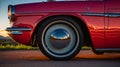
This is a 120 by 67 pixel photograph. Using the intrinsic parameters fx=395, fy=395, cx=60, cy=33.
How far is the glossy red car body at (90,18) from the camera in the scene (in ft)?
23.0

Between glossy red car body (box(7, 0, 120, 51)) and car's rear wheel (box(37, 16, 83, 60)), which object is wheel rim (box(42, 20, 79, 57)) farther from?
glossy red car body (box(7, 0, 120, 51))

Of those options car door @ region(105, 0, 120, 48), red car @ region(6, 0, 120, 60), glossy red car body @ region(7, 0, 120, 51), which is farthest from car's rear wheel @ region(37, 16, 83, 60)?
car door @ region(105, 0, 120, 48)

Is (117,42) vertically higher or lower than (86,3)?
lower

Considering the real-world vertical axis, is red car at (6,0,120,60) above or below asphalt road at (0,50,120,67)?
above

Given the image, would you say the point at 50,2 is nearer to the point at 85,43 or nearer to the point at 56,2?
the point at 56,2

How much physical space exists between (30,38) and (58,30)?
52cm

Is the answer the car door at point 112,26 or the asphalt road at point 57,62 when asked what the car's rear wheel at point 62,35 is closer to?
the asphalt road at point 57,62

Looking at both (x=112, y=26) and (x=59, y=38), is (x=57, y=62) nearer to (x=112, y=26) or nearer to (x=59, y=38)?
(x=59, y=38)

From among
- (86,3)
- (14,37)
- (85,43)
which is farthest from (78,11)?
(14,37)

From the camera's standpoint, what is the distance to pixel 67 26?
715cm

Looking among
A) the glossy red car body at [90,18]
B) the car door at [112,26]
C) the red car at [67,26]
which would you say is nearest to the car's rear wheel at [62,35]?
the red car at [67,26]

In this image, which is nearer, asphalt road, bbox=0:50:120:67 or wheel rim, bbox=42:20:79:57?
asphalt road, bbox=0:50:120:67

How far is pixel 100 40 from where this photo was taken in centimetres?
704

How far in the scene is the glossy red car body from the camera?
276 inches
